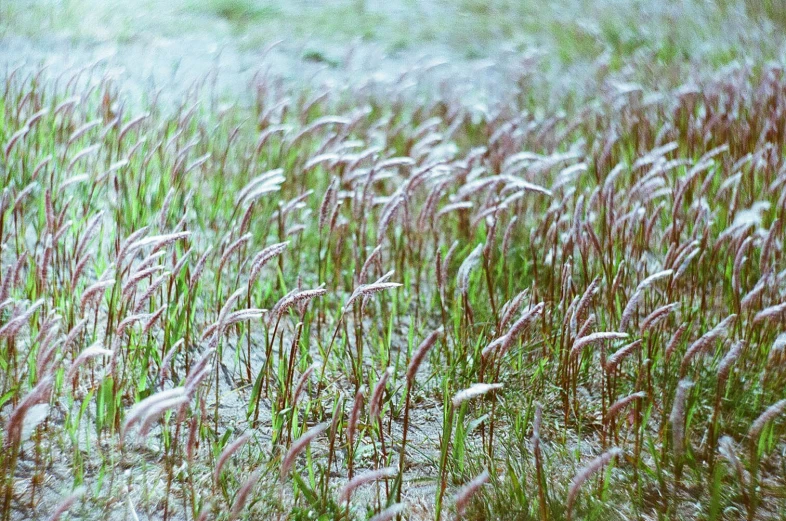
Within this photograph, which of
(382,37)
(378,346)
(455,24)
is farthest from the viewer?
(455,24)

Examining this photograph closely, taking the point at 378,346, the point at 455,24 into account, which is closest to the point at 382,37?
the point at 455,24

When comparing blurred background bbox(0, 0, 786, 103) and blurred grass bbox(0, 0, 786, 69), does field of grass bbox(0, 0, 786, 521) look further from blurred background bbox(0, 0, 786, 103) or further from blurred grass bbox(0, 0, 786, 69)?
blurred grass bbox(0, 0, 786, 69)

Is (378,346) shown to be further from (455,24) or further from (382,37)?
(455,24)

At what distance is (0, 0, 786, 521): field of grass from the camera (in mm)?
1542

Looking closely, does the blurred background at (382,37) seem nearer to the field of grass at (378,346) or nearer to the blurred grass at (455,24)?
the blurred grass at (455,24)

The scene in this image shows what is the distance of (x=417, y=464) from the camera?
71.1 inches

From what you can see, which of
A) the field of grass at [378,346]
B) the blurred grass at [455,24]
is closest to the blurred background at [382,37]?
the blurred grass at [455,24]

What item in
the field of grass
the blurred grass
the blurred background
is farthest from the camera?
the blurred grass

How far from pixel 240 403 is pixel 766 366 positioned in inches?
Result: 57.6

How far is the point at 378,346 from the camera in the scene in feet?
7.51

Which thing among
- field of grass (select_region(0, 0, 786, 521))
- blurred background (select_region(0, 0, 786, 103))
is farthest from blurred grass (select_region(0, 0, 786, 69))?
field of grass (select_region(0, 0, 786, 521))

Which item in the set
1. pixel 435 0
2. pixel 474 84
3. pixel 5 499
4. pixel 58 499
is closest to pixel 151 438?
pixel 58 499

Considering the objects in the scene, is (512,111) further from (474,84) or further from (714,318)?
(714,318)

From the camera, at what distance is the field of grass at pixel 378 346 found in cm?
154
